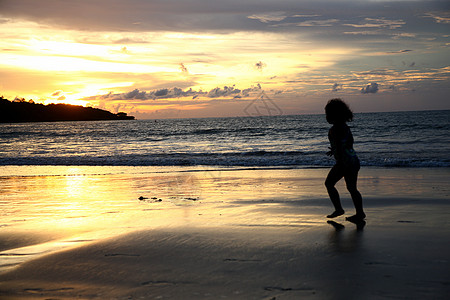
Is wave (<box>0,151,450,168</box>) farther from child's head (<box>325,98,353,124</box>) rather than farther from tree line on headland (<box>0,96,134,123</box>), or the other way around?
tree line on headland (<box>0,96,134,123</box>)

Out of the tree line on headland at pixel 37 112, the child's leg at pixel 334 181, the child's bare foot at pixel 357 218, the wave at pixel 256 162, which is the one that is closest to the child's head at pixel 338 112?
the child's leg at pixel 334 181

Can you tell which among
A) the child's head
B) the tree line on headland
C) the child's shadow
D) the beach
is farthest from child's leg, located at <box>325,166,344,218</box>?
the tree line on headland

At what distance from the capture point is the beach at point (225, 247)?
3.57 m

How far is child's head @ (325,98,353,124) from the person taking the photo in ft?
18.9

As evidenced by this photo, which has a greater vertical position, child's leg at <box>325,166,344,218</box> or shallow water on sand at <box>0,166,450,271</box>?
child's leg at <box>325,166,344,218</box>

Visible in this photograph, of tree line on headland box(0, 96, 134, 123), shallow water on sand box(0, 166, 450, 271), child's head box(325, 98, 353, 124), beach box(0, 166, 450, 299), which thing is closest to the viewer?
beach box(0, 166, 450, 299)

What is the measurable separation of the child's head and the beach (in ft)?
4.88

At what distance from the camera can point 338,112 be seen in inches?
227

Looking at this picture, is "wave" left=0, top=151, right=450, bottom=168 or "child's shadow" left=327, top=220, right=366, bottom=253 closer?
"child's shadow" left=327, top=220, right=366, bottom=253

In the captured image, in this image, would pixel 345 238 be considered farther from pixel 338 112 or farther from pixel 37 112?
pixel 37 112

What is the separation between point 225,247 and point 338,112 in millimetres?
2477

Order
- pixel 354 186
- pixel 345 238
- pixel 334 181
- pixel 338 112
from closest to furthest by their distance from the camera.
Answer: pixel 345 238 → pixel 338 112 → pixel 354 186 → pixel 334 181

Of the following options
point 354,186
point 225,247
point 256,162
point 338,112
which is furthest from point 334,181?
point 256,162

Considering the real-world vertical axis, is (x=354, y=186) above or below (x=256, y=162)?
above
